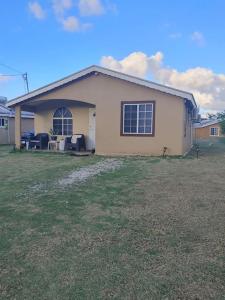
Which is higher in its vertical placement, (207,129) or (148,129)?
(207,129)

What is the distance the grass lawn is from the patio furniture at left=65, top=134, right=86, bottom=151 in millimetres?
7973

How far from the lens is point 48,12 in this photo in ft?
56.5

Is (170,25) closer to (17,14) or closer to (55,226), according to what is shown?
(17,14)

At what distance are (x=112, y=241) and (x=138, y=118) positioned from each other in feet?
33.6

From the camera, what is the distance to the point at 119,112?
550 inches

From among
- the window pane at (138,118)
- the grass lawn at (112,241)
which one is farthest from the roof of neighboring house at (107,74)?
the grass lawn at (112,241)

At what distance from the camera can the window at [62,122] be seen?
53.9ft

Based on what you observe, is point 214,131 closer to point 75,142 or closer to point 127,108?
point 75,142

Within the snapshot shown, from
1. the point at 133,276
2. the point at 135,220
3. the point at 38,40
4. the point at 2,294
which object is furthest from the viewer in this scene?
the point at 38,40

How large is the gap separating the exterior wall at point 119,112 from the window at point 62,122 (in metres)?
1.62

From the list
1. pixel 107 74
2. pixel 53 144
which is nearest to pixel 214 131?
pixel 53 144

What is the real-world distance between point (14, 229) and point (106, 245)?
141cm

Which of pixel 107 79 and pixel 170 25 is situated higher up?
pixel 170 25

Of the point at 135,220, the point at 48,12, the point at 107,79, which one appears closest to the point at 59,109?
the point at 107,79
